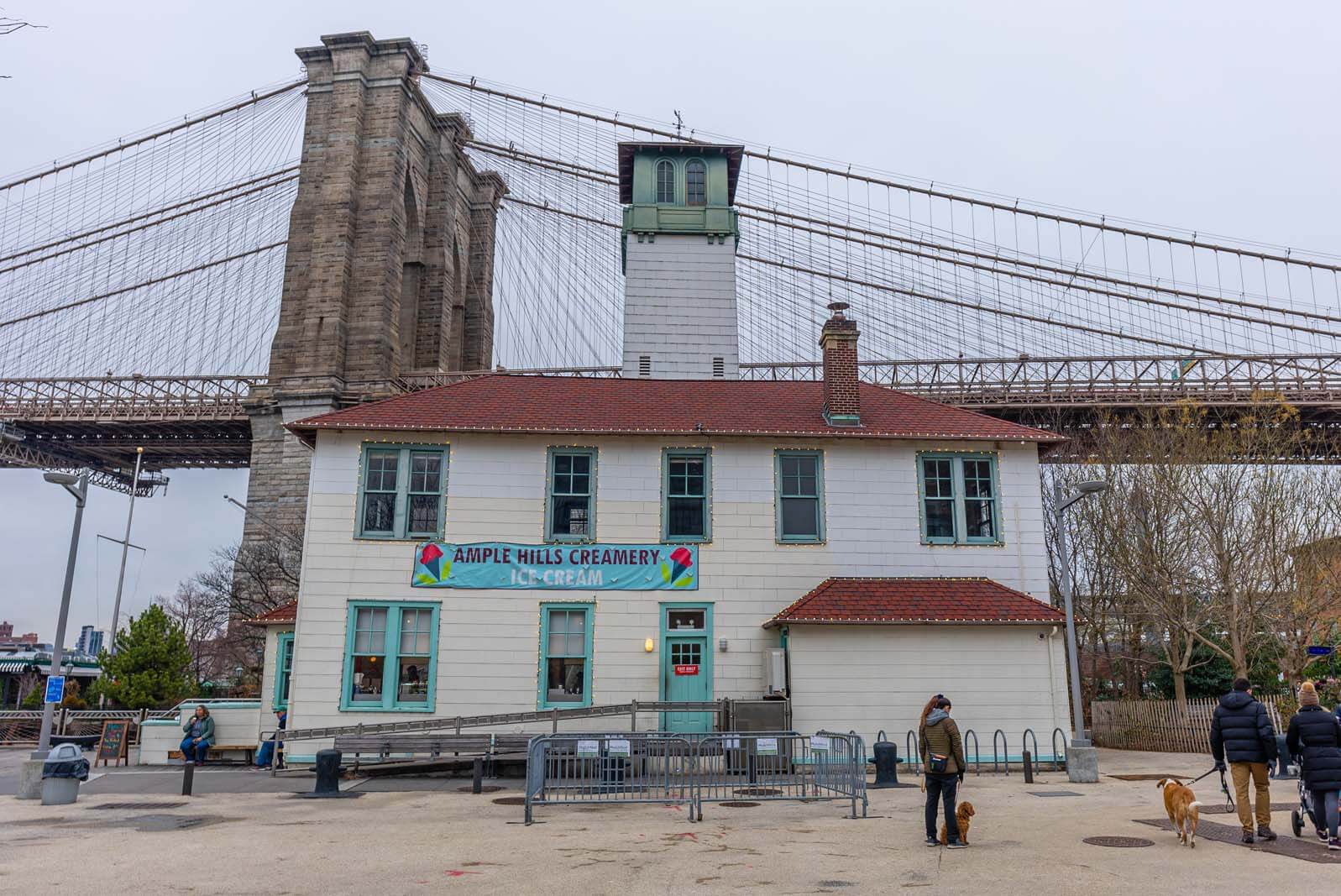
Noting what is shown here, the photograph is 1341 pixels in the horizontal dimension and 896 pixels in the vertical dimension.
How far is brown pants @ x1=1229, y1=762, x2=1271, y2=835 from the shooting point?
412 inches

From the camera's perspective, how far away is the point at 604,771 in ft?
48.7

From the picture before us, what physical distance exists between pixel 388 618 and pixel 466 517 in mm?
2583

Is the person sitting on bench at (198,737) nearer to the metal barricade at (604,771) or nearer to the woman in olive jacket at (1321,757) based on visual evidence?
the metal barricade at (604,771)

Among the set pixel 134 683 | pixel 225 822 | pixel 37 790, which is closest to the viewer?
pixel 225 822

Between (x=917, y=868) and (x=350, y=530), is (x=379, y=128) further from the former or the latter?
(x=917, y=868)

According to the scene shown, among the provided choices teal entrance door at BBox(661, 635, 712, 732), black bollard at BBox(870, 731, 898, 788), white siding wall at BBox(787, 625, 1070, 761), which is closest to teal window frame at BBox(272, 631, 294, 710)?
teal entrance door at BBox(661, 635, 712, 732)

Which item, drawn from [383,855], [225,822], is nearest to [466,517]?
[225,822]

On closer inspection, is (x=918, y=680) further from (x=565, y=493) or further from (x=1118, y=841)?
(x=1118, y=841)

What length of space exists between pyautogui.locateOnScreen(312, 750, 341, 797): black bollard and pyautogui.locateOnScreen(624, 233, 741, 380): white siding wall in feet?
49.7

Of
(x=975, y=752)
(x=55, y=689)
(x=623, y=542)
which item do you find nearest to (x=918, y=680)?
(x=975, y=752)

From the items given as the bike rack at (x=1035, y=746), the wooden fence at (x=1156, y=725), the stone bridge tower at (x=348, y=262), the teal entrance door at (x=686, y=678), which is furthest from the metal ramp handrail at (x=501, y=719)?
the stone bridge tower at (x=348, y=262)

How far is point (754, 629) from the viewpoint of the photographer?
2058 centimetres

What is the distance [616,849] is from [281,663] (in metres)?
15.2

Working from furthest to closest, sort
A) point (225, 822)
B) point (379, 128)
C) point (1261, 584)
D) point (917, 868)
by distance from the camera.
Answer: point (379, 128)
point (1261, 584)
point (225, 822)
point (917, 868)
